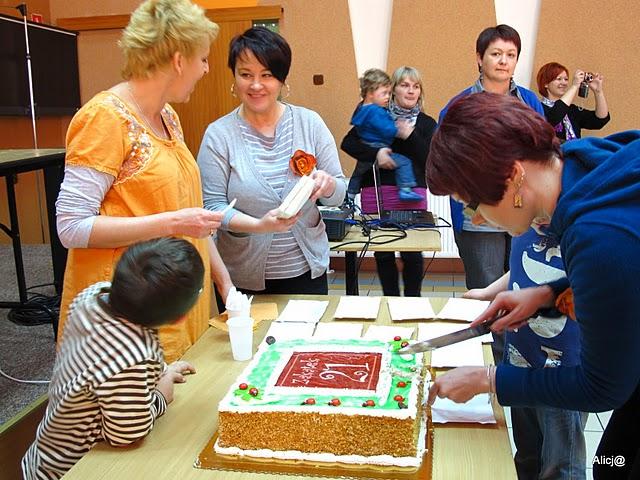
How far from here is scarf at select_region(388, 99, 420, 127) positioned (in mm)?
3516

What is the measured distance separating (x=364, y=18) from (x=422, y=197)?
91.3 inches

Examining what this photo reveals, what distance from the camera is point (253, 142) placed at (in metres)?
1.91

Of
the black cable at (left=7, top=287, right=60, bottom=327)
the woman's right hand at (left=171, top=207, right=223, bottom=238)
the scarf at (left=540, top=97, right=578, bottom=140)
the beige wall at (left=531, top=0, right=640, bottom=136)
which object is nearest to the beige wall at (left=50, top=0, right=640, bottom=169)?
the beige wall at (left=531, top=0, right=640, bottom=136)

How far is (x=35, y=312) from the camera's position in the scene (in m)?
3.30

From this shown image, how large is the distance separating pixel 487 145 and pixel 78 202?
3.13 ft

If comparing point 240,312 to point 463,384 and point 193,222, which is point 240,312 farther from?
point 463,384

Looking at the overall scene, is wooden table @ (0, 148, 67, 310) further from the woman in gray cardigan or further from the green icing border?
the green icing border

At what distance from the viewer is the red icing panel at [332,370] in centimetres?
121

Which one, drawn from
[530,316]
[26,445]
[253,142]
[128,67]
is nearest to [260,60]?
[253,142]

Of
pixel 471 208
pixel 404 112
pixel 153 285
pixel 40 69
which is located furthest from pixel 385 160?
pixel 40 69

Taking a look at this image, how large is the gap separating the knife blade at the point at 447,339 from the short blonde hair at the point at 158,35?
0.93m

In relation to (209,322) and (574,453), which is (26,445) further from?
(574,453)

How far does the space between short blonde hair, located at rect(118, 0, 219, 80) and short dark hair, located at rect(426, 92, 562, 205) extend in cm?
77

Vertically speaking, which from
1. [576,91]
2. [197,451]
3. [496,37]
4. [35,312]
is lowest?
[35,312]
